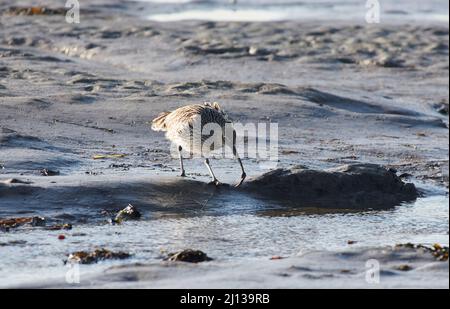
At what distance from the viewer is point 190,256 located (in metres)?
6.73

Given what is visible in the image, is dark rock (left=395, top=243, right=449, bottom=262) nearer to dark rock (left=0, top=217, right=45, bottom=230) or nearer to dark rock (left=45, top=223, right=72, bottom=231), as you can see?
dark rock (left=45, top=223, right=72, bottom=231)

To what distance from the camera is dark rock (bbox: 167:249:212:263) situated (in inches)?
264

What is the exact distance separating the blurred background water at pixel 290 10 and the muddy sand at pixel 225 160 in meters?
3.75

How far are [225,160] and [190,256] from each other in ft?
12.6

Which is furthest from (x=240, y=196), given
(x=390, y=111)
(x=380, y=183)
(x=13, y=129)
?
(x=390, y=111)

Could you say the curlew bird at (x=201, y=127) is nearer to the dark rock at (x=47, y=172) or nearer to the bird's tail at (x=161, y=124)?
the bird's tail at (x=161, y=124)

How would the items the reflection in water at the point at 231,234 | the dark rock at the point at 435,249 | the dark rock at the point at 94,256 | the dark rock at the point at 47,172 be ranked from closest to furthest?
1. the dark rock at the point at 435,249
2. the dark rock at the point at 94,256
3. the reflection in water at the point at 231,234
4. the dark rock at the point at 47,172

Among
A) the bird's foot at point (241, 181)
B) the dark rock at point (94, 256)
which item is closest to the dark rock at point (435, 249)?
the dark rock at point (94, 256)

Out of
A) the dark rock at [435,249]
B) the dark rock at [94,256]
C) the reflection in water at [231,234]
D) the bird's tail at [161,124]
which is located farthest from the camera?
the bird's tail at [161,124]

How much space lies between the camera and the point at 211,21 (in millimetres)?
22859

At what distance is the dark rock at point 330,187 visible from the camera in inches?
357

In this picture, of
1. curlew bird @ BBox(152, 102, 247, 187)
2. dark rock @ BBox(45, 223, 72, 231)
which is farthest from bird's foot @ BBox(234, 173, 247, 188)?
dark rock @ BBox(45, 223, 72, 231)

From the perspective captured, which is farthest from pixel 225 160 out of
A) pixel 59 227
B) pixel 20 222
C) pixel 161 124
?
pixel 20 222

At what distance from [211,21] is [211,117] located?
14.0 m
